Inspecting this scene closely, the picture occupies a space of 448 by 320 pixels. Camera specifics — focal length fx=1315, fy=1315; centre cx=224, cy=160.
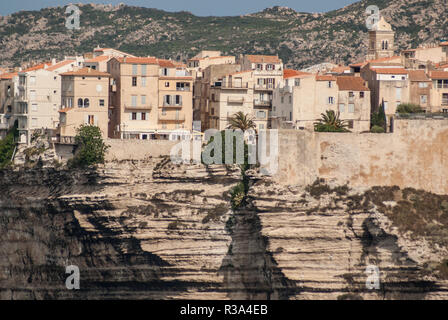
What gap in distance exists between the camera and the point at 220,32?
12344 centimetres

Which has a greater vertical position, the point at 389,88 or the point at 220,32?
the point at 220,32

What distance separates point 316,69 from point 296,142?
2647 cm

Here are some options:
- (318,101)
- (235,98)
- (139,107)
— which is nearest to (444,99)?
(318,101)

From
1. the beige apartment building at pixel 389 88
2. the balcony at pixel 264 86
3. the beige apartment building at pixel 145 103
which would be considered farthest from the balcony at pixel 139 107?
the beige apartment building at pixel 389 88

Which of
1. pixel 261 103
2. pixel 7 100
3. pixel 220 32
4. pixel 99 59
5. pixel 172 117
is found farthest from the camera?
pixel 220 32

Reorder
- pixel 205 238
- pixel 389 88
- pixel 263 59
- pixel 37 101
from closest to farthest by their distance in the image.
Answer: pixel 205 238
pixel 389 88
pixel 37 101
pixel 263 59

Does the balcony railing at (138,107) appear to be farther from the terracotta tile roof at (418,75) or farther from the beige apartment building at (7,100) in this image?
the terracotta tile roof at (418,75)

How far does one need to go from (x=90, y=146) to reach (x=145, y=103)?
4.88m

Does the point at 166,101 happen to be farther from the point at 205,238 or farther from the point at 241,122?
the point at 205,238

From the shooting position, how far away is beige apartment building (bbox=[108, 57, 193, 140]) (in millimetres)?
69625

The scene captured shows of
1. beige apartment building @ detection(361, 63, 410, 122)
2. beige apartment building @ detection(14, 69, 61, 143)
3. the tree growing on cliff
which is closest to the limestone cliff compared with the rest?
the tree growing on cliff

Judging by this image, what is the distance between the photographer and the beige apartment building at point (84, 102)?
225 ft

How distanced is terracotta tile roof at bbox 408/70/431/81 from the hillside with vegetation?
33.9 m

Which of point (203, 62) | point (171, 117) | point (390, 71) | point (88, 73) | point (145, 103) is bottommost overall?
point (171, 117)
